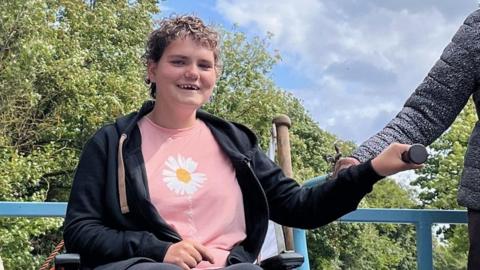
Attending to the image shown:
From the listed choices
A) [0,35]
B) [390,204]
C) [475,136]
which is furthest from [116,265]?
[390,204]

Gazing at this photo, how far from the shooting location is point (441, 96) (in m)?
2.04

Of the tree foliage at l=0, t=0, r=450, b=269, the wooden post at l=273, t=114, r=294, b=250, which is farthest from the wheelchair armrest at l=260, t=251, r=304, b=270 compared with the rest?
the tree foliage at l=0, t=0, r=450, b=269

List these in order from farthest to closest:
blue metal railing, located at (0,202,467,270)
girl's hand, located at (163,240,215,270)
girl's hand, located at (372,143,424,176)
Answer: blue metal railing, located at (0,202,467,270) < girl's hand, located at (372,143,424,176) < girl's hand, located at (163,240,215,270)

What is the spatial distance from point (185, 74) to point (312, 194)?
18.9 inches

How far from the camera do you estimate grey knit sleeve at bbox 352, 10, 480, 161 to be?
2.00m

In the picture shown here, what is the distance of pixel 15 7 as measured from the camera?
12703 millimetres

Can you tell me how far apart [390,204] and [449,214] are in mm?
24558

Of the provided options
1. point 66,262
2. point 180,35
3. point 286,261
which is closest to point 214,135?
point 180,35

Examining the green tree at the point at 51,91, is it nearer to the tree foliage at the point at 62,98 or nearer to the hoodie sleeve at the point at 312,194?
the tree foliage at the point at 62,98

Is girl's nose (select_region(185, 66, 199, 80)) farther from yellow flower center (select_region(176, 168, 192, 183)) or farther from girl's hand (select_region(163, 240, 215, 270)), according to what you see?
girl's hand (select_region(163, 240, 215, 270))

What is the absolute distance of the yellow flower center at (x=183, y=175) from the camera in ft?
6.34

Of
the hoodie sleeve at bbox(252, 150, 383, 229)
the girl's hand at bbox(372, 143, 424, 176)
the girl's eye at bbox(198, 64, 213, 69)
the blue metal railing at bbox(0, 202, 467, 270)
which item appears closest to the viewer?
the girl's hand at bbox(372, 143, 424, 176)

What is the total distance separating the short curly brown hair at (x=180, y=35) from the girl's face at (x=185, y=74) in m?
0.02

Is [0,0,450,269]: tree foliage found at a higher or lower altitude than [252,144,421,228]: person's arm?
higher
